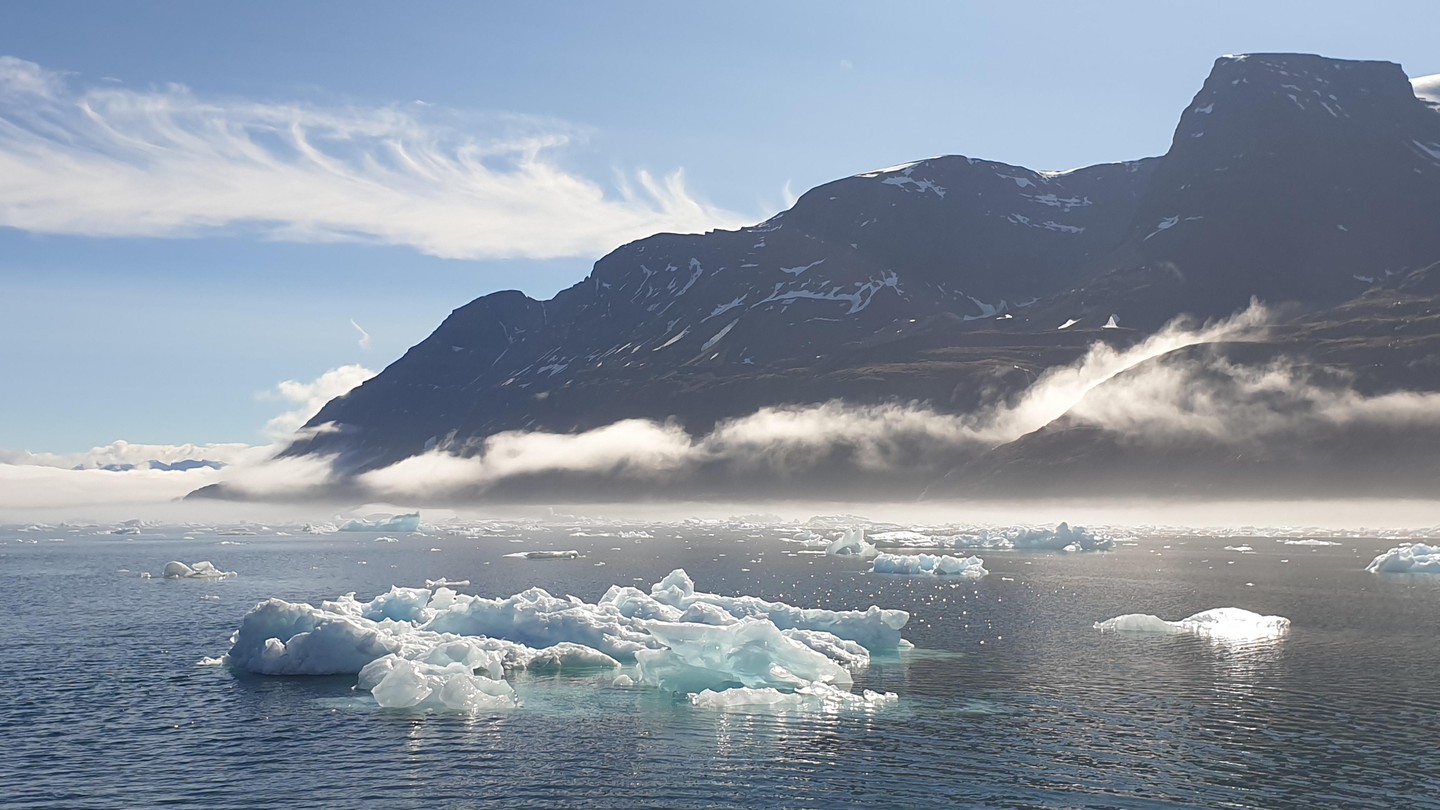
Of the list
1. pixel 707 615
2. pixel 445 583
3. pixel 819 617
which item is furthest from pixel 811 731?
pixel 445 583

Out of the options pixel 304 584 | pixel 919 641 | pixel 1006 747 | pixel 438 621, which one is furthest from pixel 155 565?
pixel 1006 747

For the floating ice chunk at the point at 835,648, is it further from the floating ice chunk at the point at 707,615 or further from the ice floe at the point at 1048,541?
the ice floe at the point at 1048,541

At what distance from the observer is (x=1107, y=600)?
97375 mm

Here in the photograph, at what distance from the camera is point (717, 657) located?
171 feet

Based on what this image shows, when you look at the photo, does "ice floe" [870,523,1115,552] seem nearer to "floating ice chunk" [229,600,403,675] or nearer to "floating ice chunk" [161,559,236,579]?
"floating ice chunk" [161,559,236,579]

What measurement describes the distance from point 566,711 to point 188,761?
48.8 ft

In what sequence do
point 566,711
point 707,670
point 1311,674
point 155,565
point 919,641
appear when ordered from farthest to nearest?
1. point 155,565
2. point 919,641
3. point 1311,674
4. point 707,670
5. point 566,711

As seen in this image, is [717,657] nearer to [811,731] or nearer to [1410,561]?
[811,731]

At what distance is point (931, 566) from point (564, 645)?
76.0 metres

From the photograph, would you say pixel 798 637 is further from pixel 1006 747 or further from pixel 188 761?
pixel 188 761

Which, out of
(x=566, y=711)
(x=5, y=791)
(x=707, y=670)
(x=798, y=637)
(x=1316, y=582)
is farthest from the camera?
(x=1316, y=582)

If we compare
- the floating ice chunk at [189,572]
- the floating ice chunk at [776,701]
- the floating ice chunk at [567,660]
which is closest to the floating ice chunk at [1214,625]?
the floating ice chunk at [776,701]

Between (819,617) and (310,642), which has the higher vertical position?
(819,617)

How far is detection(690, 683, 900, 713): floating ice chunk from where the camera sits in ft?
160
